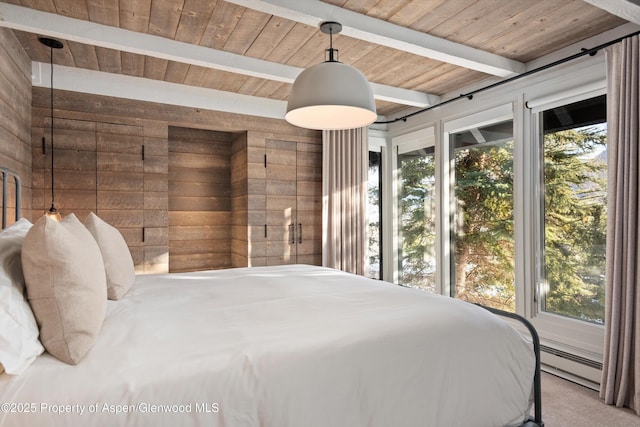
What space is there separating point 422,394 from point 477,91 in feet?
9.94

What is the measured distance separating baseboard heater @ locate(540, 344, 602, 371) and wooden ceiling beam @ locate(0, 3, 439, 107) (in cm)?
301

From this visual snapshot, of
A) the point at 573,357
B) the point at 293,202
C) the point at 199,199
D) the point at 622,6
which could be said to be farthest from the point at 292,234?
the point at 622,6

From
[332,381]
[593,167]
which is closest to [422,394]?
[332,381]

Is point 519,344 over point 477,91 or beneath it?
beneath

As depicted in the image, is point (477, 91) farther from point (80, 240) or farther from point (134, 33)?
point (80, 240)

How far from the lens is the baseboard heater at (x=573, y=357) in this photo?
273 centimetres

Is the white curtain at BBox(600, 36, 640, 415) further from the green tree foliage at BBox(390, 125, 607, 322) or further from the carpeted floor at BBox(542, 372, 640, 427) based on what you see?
the green tree foliage at BBox(390, 125, 607, 322)

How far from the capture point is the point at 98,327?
4.11ft

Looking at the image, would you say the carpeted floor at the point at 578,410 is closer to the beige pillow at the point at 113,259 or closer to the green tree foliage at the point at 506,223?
the green tree foliage at the point at 506,223

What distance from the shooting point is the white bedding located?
1.06m

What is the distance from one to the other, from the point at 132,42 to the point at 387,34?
5.68 feet

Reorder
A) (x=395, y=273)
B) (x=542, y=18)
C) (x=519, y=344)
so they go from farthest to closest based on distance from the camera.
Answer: (x=395, y=273) → (x=542, y=18) → (x=519, y=344)

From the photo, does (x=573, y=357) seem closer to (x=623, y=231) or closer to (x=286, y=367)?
(x=623, y=231)

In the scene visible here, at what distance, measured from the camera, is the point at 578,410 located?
7.90 feet
